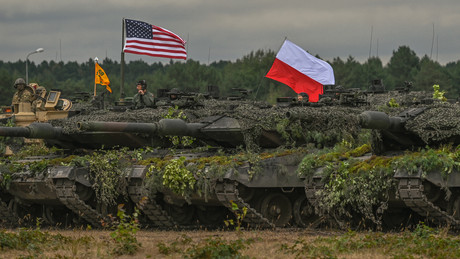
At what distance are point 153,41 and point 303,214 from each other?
1247cm

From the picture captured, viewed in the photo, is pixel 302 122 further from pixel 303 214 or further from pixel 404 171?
pixel 404 171

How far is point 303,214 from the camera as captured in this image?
1961cm

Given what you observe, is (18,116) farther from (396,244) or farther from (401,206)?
(396,244)

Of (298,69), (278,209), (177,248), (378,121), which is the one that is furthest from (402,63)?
(177,248)

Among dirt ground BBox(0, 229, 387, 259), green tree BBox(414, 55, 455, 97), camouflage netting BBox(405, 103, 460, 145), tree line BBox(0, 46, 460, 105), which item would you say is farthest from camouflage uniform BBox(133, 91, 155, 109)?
tree line BBox(0, 46, 460, 105)

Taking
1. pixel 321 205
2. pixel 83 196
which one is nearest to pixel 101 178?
pixel 83 196

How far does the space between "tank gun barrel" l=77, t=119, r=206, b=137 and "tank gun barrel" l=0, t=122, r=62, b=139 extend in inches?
90.2

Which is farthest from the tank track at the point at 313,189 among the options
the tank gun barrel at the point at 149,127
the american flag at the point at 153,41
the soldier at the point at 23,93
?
the american flag at the point at 153,41

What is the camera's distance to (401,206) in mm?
17969

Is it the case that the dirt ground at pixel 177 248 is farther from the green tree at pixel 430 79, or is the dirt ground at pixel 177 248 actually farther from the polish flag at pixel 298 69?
the green tree at pixel 430 79

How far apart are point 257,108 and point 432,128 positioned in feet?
15.8

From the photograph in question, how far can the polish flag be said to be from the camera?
1069 inches

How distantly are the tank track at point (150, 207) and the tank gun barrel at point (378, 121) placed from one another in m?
5.31

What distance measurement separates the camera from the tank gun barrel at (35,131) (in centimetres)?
1927
